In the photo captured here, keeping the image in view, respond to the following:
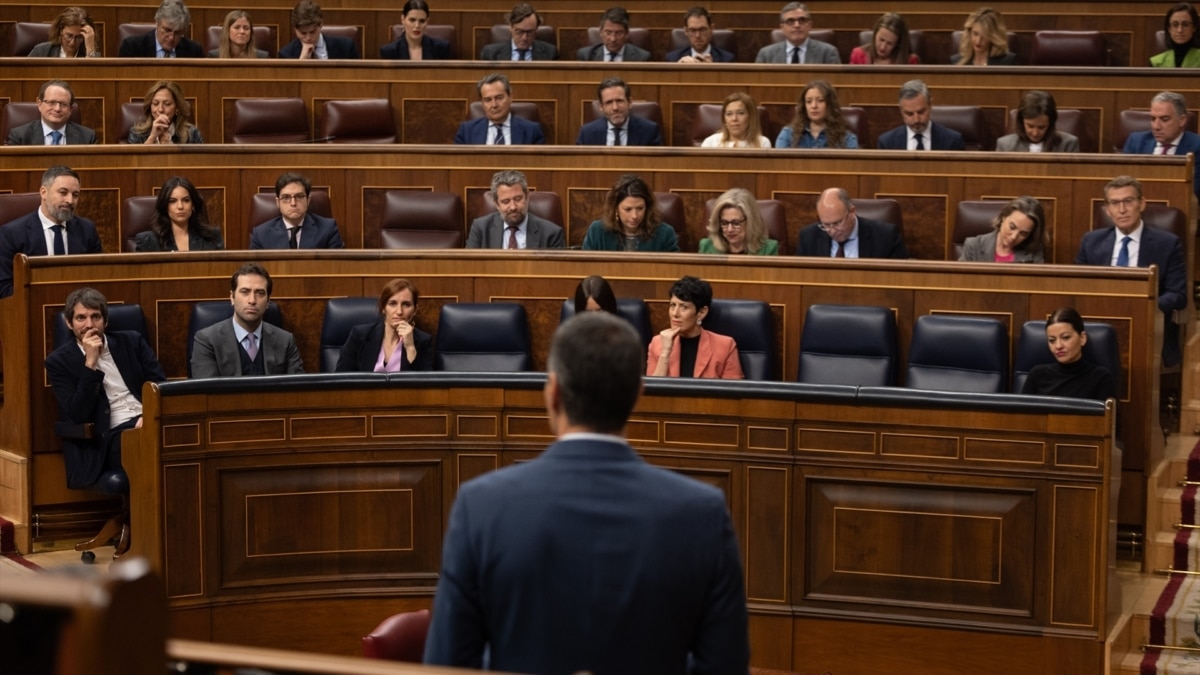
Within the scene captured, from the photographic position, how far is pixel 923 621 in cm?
345

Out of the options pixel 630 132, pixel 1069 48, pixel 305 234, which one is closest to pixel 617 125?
pixel 630 132

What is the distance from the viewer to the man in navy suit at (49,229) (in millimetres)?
4547

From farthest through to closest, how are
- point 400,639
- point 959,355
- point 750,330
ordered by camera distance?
point 750,330 → point 959,355 → point 400,639

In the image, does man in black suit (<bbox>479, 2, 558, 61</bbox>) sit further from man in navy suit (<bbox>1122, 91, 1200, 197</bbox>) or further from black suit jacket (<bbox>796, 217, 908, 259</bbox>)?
man in navy suit (<bbox>1122, 91, 1200, 197</bbox>)

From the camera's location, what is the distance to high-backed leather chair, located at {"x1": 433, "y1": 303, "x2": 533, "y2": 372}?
4328mm

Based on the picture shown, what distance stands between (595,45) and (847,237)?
2034mm

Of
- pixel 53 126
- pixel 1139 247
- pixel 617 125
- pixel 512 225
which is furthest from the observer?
pixel 617 125

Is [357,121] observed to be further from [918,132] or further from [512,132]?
[918,132]

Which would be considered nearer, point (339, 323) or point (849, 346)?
point (849, 346)

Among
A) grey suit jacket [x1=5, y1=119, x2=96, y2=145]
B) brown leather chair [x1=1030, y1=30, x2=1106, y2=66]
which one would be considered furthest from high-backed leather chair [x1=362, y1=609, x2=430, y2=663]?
brown leather chair [x1=1030, y1=30, x2=1106, y2=66]

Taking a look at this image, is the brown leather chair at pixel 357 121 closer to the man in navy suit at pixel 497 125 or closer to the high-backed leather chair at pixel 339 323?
the man in navy suit at pixel 497 125

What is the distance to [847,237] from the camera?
4625mm

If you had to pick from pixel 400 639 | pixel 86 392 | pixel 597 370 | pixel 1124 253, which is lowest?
pixel 400 639

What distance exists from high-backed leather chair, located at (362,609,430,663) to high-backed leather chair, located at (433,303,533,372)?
218cm
